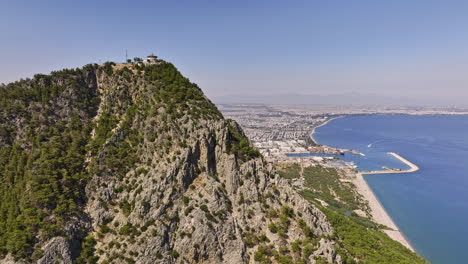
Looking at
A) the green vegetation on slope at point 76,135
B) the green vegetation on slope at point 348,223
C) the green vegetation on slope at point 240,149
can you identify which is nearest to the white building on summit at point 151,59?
the green vegetation on slope at point 76,135

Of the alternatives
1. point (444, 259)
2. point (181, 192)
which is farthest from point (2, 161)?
point (444, 259)

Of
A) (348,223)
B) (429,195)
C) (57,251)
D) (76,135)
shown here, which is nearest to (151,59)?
(76,135)

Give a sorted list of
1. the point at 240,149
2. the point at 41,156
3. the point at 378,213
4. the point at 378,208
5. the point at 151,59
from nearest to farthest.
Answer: the point at 41,156, the point at 240,149, the point at 151,59, the point at 378,213, the point at 378,208

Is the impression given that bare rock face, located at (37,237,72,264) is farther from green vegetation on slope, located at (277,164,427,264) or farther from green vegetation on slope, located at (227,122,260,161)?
green vegetation on slope, located at (277,164,427,264)

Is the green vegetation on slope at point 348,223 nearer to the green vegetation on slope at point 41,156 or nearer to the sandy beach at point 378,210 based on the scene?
the sandy beach at point 378,210

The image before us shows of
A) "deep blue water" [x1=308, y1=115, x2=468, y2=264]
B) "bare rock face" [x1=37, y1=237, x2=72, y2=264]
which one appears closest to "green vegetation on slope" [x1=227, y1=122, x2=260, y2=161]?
"bare rock face" [x1=37, y1=237, x2=72, y2=264]

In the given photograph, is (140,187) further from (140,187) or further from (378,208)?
(378,208)
